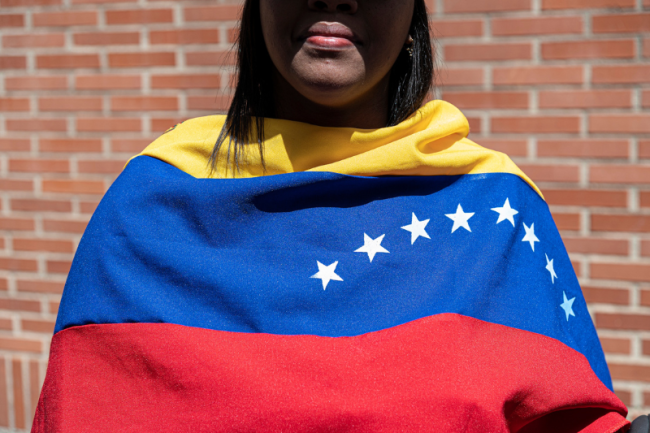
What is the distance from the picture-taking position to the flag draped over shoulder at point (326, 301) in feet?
3.69

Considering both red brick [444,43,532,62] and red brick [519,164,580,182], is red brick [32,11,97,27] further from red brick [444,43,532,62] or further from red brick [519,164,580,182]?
red brick [519,164,580,182]

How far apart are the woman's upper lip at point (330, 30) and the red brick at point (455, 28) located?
1045 millimetres

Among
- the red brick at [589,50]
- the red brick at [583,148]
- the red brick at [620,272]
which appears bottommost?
the red brick at [620,272]

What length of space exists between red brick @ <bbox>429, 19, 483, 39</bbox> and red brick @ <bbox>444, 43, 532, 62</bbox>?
0.04m

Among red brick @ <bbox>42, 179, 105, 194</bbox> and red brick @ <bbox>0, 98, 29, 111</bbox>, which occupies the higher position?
red brick @ <bbox>0, 98, 29, 111</bbox>

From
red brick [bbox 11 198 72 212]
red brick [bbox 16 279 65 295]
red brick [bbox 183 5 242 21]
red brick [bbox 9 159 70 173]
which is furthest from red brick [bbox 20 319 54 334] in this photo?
red brick [bbox 183 5 242 21]

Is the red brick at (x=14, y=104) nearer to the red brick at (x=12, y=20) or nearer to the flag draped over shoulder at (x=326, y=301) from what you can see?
the red brick at (x=12, y=20)

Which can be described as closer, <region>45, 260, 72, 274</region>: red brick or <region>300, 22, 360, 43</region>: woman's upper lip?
<region>300, 22, 360, 43</region>: woman's upper lip

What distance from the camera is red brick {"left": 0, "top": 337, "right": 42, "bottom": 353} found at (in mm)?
2547

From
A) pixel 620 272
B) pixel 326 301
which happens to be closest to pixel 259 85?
pixel 326 301

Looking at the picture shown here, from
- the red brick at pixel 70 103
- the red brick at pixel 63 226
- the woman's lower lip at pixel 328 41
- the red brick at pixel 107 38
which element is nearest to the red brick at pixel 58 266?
the red brick at pixel 63 226

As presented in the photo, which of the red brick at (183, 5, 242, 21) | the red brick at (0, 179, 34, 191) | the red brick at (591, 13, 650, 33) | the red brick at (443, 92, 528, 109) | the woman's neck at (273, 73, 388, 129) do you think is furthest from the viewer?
the red brick at (0, 179, 34, 191)

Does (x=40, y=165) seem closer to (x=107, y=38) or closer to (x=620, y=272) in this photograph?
(x=107, y=38)

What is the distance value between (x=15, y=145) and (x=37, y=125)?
0.14 metres
